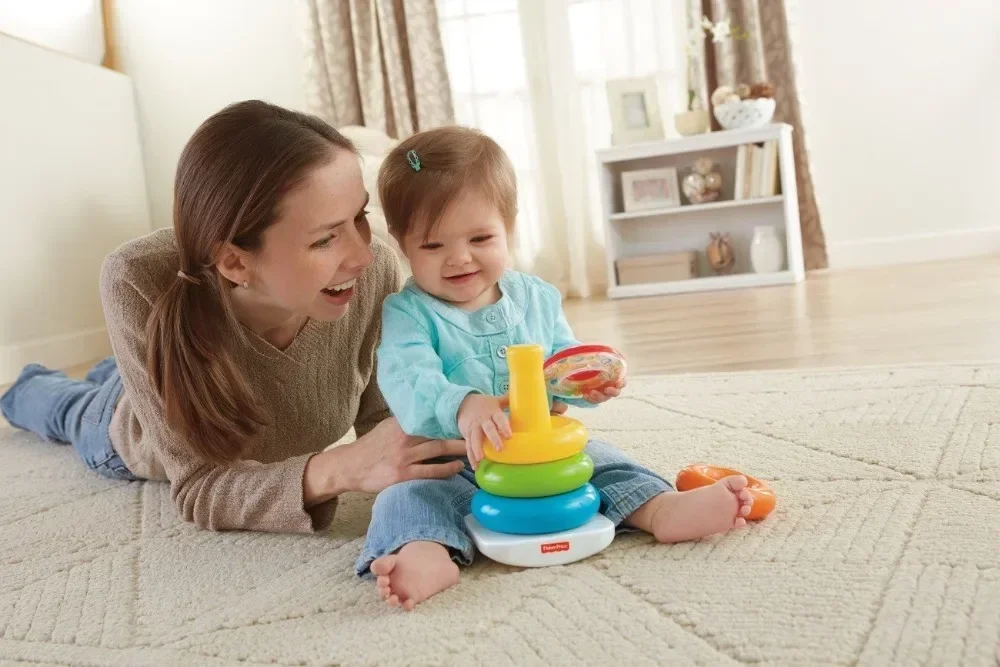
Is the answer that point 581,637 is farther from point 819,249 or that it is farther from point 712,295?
point 819,249

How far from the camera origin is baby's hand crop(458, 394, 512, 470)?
0.99 meters

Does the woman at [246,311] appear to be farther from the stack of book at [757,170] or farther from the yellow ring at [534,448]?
the stack of book at [757,170]

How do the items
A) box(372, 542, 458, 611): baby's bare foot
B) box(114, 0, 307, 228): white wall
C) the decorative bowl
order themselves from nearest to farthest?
box(372, 542, 458, 611): baby's bare foot, the decorative bowl, box(114, 0, 307, 228): white wall

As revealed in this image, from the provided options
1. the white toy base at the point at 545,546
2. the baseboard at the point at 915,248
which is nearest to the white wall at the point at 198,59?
the baseboard at the point at 915,248

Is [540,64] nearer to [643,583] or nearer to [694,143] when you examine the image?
[694,143]

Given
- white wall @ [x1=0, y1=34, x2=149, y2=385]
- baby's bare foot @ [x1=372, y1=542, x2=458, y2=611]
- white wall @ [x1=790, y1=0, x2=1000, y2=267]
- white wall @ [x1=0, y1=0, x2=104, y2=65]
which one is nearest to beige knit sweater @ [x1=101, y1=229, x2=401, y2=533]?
baby's bare foot @ [x1=372, y1=542, x2=458, y2=611]

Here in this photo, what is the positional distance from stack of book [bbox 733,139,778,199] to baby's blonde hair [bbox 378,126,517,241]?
2867mm

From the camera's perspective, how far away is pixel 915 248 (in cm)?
415

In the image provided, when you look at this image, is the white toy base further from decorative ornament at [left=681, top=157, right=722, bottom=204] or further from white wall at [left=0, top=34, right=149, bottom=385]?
decorative ornament at [left=681, top=157, right=722, bottom=204]

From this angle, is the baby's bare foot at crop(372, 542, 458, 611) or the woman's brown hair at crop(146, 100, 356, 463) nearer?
the baby's bare foot at crop(372, 542, 458, 611)

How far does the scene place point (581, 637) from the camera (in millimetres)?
826

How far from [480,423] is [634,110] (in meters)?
3.33

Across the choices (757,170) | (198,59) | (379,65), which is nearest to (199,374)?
(757,170)

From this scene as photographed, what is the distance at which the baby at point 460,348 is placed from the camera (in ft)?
3.38
